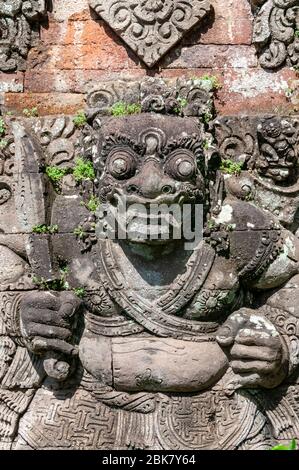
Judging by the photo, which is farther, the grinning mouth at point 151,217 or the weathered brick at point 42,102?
the weathered brick at point 42,102

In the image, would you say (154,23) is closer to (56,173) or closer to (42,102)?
(42,102)

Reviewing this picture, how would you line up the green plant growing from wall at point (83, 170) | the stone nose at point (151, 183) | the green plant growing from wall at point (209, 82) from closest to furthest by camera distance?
the stone nose at point (151, 183) → the green plant growing from wall at point (83, 170) → the green plant growing from wall at point (209, 82)

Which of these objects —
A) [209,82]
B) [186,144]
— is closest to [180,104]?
[209,82]

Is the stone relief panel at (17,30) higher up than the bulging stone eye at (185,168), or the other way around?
the stone relief panel at (17,30)

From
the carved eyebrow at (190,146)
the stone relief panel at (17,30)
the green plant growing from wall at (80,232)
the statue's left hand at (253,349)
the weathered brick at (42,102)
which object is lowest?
the statue's left hand at (253,349)

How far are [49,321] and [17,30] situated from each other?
1872mm

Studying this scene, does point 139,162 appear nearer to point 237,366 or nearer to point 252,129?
point 252,129

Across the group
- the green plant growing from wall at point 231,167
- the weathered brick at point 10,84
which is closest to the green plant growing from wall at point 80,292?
the green plant growing from wall at point 231,167

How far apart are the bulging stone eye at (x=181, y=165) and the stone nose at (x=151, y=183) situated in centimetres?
5

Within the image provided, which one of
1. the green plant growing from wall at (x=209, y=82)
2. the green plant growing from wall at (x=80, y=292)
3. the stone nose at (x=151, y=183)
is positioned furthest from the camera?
the green plant growing from wall at (x=209, y=82)

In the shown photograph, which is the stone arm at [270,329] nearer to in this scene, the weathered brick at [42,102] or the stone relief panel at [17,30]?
the weathered brick at [42,102]

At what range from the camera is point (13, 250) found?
6730 mm

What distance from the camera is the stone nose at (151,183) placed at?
20.5 ft

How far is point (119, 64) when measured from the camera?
22.9 feet
